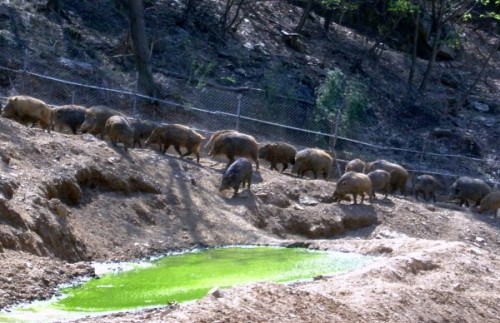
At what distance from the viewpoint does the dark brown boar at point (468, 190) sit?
27422mm

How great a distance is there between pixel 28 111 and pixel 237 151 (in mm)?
5133

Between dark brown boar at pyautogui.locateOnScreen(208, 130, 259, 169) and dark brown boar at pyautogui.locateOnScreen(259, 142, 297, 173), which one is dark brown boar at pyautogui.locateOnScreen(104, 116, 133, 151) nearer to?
dark brown boar at pyautogui.locateOnScreen(208, 130, 259, 169)

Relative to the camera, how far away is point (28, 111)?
20578 millimetres

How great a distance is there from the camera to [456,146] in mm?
34750

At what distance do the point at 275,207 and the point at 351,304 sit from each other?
9896mm

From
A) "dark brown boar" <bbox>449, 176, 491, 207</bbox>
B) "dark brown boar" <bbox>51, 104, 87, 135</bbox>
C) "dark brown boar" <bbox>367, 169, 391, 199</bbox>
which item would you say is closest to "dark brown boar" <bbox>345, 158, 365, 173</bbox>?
"dark brown boar" <bbox>367, 169, 391, 199</bbox>

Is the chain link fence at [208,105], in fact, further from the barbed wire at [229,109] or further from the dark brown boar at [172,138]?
the dark brown boar at [172,138]

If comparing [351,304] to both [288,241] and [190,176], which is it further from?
[190,176]

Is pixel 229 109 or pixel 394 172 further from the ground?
pixel 229 109

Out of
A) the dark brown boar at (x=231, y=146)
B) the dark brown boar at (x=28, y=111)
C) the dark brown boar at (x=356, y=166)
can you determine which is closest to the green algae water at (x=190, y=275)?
the dark brown boar at (x=28, y=111)

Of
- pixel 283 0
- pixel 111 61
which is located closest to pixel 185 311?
pixel 111 61

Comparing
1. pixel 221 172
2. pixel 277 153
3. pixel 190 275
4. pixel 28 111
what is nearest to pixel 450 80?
pixel 277 153

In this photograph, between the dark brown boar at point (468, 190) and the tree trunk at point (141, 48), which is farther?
the dark brown boar at point (468, 190)

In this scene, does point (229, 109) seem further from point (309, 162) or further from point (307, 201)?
point (307, 201)
